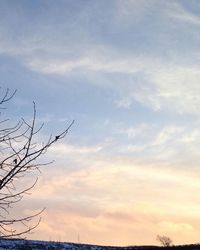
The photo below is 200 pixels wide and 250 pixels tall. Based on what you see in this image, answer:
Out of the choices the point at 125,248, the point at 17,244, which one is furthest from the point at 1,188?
the point at 125,248

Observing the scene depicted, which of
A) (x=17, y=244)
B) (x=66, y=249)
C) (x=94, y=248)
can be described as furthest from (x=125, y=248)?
(x=17, y=244)

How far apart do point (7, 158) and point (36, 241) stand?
105 ft

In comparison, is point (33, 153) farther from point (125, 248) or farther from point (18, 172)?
point (125, 248)

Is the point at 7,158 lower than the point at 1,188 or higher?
higher

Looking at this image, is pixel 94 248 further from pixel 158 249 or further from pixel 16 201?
pixel 16 201

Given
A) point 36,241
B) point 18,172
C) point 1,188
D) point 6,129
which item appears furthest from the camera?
point 36,241

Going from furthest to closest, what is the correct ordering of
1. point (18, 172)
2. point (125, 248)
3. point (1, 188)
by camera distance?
point (125, 248) → point (18, 172) → point (1, 188)

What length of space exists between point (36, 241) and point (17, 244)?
2.58 metres

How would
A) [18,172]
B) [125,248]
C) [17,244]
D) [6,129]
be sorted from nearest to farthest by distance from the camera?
[18,172]
[6,129]
[17,244]
[125,248]

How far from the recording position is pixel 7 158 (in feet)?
17.9

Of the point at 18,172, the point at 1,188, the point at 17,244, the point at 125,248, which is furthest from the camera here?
the point at 125,248

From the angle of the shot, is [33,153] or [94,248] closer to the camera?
[33,153]

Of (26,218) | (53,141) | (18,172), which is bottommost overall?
(26,218)

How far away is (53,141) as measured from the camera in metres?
5.38
